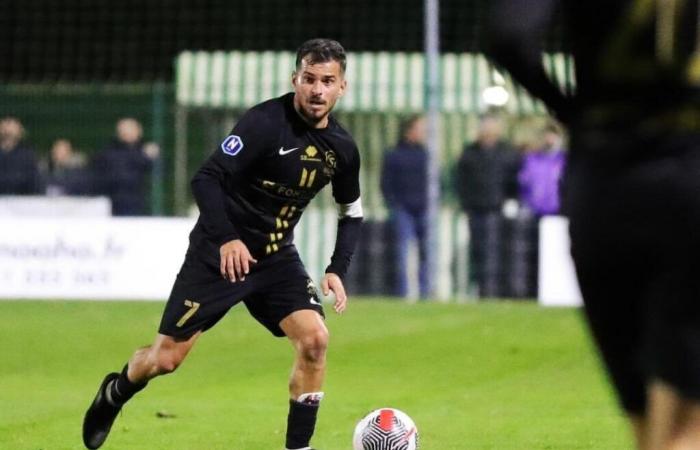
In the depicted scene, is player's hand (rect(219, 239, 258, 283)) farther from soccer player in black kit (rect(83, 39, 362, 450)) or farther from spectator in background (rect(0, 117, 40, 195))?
spectator in background (rect(0, 117, 40, 195))

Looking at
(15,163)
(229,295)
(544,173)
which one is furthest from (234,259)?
(15,163)

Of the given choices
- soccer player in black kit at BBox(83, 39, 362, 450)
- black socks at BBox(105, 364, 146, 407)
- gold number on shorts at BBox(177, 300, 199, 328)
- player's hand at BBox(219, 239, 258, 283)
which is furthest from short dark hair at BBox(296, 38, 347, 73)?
black socks at BBox(105, 364, 146, 407)

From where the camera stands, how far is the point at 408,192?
18.9 metres

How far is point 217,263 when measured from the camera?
7.68m

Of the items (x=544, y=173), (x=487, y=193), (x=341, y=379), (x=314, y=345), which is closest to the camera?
(x=314, y=345)

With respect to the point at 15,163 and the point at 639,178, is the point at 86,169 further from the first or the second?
the point at 639,178

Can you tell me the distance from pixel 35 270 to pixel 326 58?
1162 centimetres

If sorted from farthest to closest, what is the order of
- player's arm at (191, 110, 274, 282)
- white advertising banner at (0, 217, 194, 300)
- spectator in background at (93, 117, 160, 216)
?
1. spectator in background at (93, 117, 160, 216)
2. white advertising banner at (0, 217, 194, 300)
3. player's arm at (191, 110, 274, 282)

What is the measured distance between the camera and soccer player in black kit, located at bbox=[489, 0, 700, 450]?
3.32 meters

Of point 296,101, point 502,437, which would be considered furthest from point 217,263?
point 502,437

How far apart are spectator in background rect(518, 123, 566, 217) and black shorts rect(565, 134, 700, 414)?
14696mm

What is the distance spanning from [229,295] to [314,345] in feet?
1.64

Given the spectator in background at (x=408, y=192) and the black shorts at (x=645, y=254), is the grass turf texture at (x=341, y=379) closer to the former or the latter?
the spectator in background at (x=408, y=192)

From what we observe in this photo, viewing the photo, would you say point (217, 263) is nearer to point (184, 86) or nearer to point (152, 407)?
point (152, 407)
